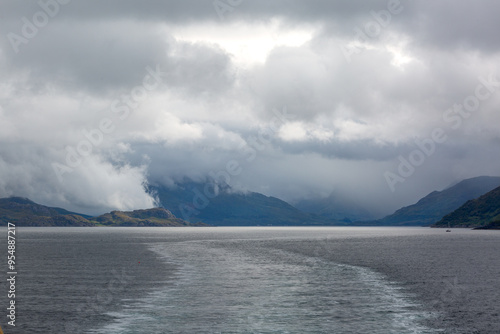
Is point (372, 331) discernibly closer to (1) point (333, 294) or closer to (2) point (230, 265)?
(1) point (333, 294)

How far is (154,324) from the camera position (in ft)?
182

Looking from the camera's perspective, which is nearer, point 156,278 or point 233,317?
point 233,317

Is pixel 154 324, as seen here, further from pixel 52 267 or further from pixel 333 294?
pixel 52 267

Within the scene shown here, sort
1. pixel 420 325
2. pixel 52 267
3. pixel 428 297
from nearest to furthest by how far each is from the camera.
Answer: pixel 420 325 → pixel 428 297 → pixel 52 267

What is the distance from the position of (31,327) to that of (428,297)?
55.6 meters

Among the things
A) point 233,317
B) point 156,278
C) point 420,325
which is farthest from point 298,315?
point 156,278

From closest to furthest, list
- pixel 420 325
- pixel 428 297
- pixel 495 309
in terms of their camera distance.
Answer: pixel 420 325 < pixel 495 309 < pixel 428 297

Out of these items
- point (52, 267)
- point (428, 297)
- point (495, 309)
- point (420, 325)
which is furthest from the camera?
point (52, 267)

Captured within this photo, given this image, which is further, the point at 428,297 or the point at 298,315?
the point at 428,297

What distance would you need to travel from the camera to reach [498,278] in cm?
10044

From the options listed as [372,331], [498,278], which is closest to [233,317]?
[372,331]

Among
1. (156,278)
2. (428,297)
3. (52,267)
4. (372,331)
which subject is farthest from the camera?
(52,267)

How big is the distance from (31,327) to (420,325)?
4290cm

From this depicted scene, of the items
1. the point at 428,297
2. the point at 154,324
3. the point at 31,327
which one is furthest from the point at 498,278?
the point at 31,327
